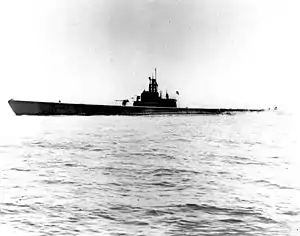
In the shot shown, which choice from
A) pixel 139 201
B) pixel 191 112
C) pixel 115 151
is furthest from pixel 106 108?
pixel 139 201

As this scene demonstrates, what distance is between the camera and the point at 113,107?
74.9 meters

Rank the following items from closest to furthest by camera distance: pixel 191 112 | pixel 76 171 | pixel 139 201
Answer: pixel 139 201 → pixel 76 171 → pixel 191 112

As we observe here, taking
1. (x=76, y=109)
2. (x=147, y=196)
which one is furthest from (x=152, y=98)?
(x=147, y=196)

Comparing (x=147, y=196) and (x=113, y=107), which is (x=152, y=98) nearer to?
(x=113, y=107)

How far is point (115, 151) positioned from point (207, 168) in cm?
619

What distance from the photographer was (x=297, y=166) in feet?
52.9

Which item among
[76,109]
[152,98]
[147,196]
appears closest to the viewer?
[147,196]

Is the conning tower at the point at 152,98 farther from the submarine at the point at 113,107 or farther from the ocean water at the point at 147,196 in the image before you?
the ocean water at the point at 147,196

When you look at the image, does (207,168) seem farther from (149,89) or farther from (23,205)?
(149,89)

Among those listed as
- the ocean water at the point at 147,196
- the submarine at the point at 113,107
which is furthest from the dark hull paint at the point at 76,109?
the ocean water at the point at 147,196

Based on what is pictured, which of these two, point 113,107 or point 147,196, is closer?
point 147,196

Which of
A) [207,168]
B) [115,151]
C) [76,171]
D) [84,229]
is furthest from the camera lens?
[115,151]

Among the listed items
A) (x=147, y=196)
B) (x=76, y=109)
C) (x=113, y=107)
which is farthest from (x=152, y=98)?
(x=147, y=196)

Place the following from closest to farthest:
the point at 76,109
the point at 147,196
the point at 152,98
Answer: the point at 147,196 < the point at 76,109 < the point at 152,98
